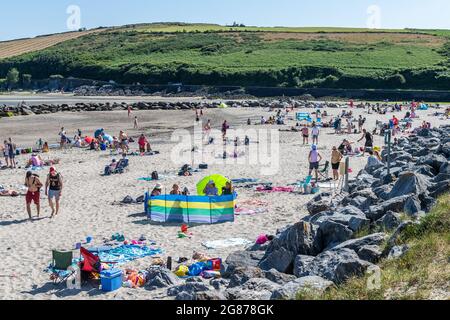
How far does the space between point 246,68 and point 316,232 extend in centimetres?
8137

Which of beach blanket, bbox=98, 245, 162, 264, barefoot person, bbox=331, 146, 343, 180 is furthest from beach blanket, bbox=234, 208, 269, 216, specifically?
barefoot person, bbox=331, 146, 343, 180

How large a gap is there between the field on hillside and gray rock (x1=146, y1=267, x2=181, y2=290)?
13097 centimetres

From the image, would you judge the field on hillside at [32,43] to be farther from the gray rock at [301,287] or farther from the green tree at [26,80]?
the gray rock at [301,287]

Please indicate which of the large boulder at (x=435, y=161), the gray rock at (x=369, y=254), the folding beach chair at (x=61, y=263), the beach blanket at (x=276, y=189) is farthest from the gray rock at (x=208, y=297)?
the beach blanket at (x=276, y=189)

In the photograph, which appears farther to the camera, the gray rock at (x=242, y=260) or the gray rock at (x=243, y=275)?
the gray rock at (x=242, y=260)

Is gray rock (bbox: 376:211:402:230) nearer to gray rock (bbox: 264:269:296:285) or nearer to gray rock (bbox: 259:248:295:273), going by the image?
gray rock (bbox: 259:248:295:273)

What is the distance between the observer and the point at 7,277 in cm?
1059

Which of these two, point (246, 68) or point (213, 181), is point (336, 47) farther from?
point (213, 181)

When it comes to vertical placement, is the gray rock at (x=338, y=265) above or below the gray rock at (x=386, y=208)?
below

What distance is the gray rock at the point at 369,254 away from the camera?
8391 mm

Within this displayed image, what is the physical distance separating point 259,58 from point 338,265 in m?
91.0

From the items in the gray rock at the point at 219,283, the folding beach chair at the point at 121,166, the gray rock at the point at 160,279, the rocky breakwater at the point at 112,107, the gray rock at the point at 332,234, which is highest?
the rocky breakwater at the point at 112,107

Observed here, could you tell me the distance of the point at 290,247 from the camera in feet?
32.7

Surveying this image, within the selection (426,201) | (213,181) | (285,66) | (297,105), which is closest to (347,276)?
(426,201)
